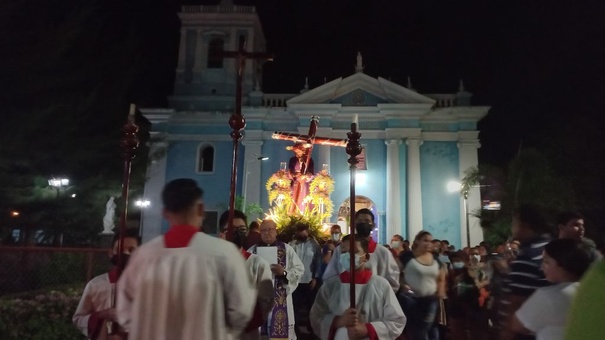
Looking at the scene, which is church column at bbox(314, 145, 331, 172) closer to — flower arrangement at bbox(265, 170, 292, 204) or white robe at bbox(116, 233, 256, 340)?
flower arrangement at bbox(265, 170, 292, 204)

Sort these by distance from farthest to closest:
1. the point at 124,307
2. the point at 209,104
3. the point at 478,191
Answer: the point at 209,104 < the point at 478,191 < the point at 124,307

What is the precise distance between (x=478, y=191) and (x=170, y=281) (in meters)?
22.4

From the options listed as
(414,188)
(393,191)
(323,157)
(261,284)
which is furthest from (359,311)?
(414,188)

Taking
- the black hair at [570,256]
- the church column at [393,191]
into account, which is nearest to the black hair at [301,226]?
the black hair at [570,256]

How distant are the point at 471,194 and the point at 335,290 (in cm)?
2029

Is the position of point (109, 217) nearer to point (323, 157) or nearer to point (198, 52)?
point (323, 157)

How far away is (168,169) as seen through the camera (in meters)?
25.1

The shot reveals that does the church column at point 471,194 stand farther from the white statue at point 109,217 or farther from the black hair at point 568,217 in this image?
the black hair at point 568,217

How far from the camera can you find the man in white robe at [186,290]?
103 inches

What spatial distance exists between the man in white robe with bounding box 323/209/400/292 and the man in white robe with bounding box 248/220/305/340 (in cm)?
61

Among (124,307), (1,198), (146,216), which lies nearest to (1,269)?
(1,198)

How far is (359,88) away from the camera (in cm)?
2502

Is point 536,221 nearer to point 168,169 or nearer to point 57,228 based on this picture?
point 57,228

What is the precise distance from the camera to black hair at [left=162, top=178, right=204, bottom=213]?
9.51ft
